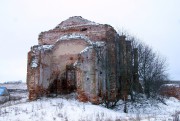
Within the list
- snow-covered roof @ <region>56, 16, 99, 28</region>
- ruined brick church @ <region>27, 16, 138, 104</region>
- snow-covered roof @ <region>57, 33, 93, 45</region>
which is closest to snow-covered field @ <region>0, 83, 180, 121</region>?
ruined brick church @ <region>27, 16, 138, 104</region>

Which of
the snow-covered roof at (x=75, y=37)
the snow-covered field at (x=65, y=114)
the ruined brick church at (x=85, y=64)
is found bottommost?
the snow-covered field at (x=65, y=114)

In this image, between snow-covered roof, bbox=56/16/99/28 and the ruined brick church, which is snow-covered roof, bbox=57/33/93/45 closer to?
the ruined brick church

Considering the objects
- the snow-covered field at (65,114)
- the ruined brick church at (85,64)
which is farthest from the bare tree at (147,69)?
the snow-covered field at (65,114)

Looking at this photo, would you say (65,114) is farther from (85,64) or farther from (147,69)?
(147,69)

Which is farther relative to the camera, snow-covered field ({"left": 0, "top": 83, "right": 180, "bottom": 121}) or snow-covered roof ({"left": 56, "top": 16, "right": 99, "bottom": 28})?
snow-covered roof ({"left": 56, "top": 16, "right": 99, "bottom": 28})

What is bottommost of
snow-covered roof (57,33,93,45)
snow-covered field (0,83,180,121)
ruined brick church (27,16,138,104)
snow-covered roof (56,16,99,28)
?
snow-covered field (0,83,180,121)

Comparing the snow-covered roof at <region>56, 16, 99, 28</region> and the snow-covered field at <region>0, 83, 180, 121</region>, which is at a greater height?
the snow-covered roof at <region>56, 16, 99, 28</region>

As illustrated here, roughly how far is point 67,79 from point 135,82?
21.0 feet

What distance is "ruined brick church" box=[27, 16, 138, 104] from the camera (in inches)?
723

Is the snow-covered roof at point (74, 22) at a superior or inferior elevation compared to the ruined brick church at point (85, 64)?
superior

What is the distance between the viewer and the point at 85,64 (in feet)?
59.4

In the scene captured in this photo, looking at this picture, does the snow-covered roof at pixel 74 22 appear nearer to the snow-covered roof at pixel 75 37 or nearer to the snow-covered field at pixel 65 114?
the snow-covered roof at pixel 75 37

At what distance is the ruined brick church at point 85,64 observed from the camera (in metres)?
18.4

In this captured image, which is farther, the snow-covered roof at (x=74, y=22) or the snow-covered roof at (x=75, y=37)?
the snow-covered roof at (x=74, y=22)
